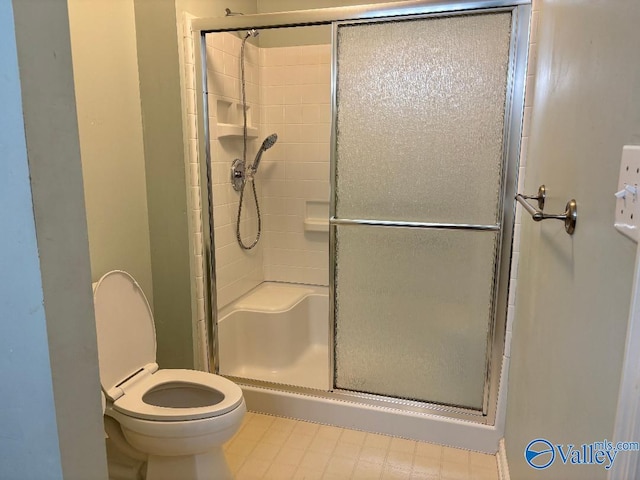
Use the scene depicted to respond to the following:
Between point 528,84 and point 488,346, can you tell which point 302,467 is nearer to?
point 488,346

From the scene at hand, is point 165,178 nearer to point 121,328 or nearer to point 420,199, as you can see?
point 121,328

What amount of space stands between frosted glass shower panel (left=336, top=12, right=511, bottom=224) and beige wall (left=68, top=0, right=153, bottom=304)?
2.97 ft

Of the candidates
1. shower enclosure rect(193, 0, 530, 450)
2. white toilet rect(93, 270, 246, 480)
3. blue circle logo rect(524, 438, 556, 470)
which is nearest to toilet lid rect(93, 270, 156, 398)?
white toilet rect(93, 270, 246, 480)

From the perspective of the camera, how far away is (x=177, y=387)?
1945 millimetres

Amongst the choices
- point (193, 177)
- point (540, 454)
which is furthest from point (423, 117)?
point (540, 454)

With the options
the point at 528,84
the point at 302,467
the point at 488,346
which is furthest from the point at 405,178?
the point at 302,467

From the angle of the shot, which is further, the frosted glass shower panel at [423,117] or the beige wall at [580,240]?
the frosted glass shower panel at [423,117]

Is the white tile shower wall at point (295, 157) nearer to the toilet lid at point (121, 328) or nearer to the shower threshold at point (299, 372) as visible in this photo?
the shower threshold at point (299, 372)

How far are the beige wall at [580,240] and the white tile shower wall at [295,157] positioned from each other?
1.61m

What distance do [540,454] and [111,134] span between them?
1.89 meters

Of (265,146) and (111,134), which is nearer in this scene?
(111,134)

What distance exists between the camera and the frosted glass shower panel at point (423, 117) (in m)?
1.84

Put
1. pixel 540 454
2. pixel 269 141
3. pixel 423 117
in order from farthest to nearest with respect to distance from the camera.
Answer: pixel 269 141 < pixel 423 117 < pixel 540 454

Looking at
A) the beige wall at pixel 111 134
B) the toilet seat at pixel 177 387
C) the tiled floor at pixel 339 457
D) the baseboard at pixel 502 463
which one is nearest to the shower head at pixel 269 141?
the beige wall at pixel 111 134
